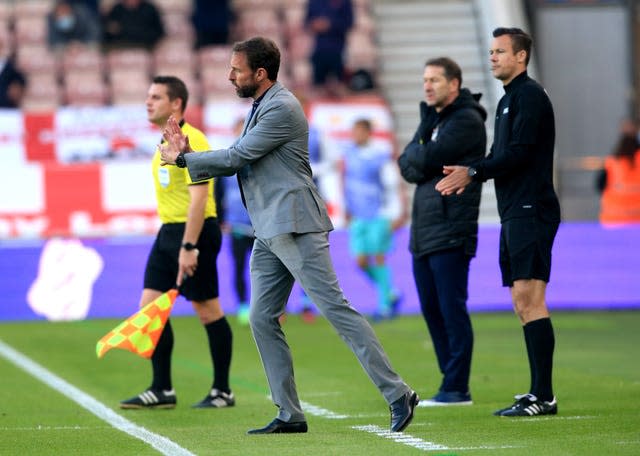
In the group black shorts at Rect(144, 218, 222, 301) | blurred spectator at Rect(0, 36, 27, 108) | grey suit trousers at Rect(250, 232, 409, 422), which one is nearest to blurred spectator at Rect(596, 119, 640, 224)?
blurred spectator at Rect(0, 36, 27, 108)

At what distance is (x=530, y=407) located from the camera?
804cm

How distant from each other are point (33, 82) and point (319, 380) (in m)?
12.7

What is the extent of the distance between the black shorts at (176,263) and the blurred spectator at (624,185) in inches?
433

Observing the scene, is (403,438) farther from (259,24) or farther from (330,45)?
(259,24)

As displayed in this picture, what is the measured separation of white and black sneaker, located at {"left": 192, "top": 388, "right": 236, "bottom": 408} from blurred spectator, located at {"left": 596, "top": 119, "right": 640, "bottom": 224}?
11.1 meters

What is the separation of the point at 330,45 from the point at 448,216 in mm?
13187

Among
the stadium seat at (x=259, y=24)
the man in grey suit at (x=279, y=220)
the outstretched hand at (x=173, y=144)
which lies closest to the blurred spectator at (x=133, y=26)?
the stadium seat at (x=259, y=24)

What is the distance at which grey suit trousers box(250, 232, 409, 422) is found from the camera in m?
7.34

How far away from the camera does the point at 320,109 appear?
20688 millimetres

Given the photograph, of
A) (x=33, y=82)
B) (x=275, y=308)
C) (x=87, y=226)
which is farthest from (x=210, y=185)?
(x=33, y=82)

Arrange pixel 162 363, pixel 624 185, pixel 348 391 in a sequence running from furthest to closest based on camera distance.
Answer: pixel 624 185 < pixel 348 391 < pixel 162 363

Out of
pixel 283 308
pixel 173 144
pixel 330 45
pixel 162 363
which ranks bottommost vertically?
pixel 162 363

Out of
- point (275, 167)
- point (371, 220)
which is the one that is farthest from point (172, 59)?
point (275, 167)

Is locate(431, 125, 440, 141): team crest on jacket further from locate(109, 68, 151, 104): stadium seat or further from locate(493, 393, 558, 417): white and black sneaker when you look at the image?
locate(109, 68, 151, 104): stadium seat
